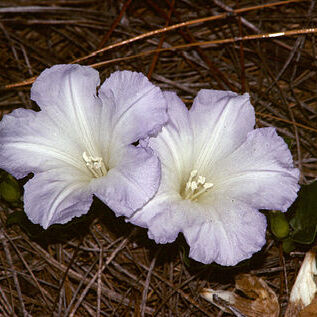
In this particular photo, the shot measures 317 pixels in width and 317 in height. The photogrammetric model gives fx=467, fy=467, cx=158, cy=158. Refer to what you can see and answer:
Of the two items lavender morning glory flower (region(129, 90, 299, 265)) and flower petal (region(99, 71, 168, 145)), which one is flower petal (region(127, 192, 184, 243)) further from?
flower petal (region(99, 71, 168, 145))

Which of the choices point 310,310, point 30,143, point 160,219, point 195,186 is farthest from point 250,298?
point 30,143

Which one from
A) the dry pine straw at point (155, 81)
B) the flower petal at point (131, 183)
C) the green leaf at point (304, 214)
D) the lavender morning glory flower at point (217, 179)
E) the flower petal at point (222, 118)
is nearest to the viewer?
the flower petal at point (131, 183)

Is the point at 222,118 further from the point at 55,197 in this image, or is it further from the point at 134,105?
the point at 55,197

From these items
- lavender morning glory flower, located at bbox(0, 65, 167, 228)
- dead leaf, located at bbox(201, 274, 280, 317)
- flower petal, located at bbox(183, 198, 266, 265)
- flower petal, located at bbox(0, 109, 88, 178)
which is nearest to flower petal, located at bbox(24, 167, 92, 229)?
lavender morning glory flower, located at bbox(0, 65, 167, 228)

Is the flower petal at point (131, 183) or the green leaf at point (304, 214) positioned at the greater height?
the flower petal at point (131, 183)

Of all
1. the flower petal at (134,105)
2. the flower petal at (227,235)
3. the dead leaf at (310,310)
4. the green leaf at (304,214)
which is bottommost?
the dead leaf at (310,310)

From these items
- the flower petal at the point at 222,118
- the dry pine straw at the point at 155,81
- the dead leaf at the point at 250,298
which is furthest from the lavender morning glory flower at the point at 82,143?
the dead leaf at the point at 250,298

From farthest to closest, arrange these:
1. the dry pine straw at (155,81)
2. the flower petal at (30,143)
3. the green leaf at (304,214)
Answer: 1. the dry pine straw at (155,81)
2. the green leaf at (304,214)
3. the flower petal at (30,143)

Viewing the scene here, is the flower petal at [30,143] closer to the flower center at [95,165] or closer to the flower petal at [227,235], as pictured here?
the flower center at [95,165]
